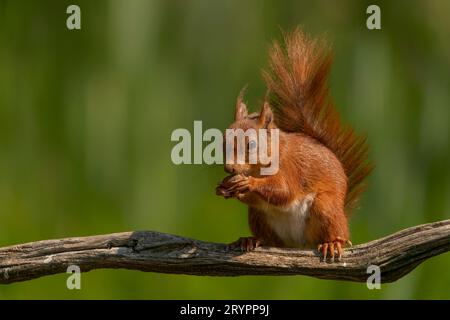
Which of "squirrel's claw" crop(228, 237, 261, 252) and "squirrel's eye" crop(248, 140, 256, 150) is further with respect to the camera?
"squirrel's claw" crop(228, 237, 261, 252)

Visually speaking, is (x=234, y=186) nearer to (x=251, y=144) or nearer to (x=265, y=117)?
(x=251, y=144)

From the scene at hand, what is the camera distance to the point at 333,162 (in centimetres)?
351

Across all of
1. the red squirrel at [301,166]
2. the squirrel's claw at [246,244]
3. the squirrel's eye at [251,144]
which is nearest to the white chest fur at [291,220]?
the red squirrel at [301,166]

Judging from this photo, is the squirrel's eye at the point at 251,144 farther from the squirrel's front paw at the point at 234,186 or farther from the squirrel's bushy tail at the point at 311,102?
the squirrel's bushy tail at the point at 311,102

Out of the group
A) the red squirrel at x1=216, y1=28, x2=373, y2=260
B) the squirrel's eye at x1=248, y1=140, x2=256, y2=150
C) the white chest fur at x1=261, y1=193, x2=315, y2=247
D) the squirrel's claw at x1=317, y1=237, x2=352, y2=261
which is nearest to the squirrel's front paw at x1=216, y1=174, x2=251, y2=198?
the red squirrel at x1=216, y1=28, x2=373, y2=260

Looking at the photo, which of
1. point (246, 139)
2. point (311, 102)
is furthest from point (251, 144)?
point (311, 102)

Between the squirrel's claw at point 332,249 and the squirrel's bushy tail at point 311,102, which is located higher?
the squirrel's bushy tail at point 311,102

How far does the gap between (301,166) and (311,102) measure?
1.18ft

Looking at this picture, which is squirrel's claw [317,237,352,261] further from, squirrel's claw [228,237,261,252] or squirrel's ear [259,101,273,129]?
squirrel's ear [259,101,273,129]

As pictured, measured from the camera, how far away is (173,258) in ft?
10.5

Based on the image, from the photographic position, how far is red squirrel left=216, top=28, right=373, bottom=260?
3236 mm

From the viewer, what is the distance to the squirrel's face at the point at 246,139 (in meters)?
3.09

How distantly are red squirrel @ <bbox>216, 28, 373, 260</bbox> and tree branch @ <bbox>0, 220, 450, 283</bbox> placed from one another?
0.20 ft
